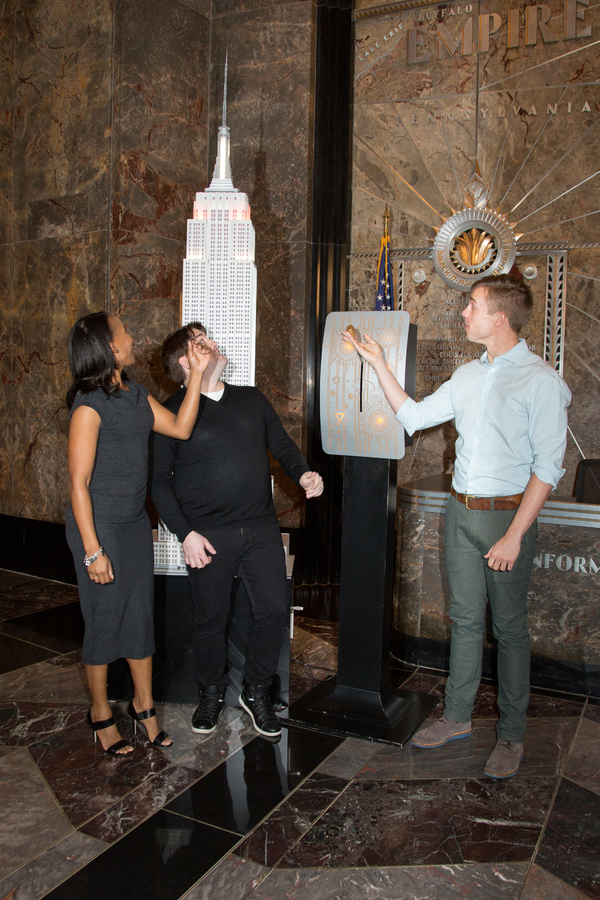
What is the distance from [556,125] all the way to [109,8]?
3434mm

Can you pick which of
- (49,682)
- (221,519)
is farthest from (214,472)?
(49,682)

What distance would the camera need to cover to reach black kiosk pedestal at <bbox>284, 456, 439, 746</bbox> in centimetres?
304

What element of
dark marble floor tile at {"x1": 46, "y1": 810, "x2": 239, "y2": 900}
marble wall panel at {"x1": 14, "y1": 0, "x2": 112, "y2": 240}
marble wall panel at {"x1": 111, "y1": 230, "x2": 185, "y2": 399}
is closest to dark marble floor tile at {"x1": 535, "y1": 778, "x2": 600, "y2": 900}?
dark marble floor tile at {"x1": 46, "y1": 810, "x2": 239, "y2": 900}

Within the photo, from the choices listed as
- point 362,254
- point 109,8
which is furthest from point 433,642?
point 109,8

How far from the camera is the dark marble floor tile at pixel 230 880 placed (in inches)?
78.1

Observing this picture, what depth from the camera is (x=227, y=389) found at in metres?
3.12

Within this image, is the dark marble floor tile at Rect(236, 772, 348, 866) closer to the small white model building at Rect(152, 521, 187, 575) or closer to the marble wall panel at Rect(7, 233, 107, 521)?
the small white model building at Rect(152, 521, 187, 575)

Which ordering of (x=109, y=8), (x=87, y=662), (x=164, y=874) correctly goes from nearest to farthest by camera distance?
(x=164, y=874) < (x=87, y=662) < (x=109, y=8)

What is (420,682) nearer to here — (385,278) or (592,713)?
(592,713)

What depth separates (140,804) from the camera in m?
2.44

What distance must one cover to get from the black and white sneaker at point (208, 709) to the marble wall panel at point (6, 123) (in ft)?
14.8

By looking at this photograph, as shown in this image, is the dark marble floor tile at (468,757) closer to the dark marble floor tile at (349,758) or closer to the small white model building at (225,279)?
the dark marble floor tile at (349,758)

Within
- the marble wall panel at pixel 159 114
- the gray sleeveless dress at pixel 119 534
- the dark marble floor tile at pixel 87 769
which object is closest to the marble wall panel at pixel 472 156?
the marble wall panel at pixel 159 114

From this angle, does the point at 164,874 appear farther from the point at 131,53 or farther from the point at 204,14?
the point at 204,14
